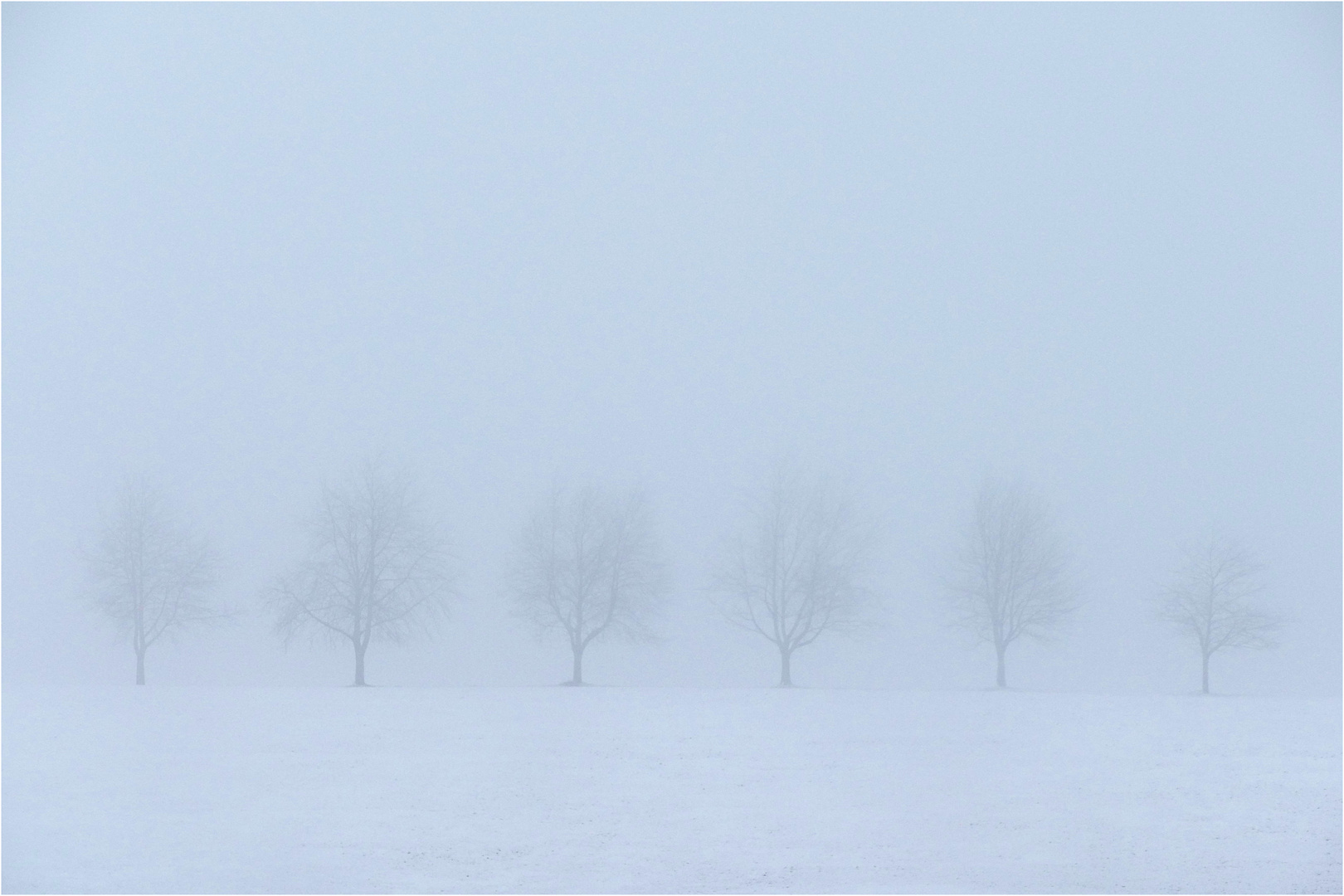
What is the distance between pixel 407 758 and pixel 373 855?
22.7ft

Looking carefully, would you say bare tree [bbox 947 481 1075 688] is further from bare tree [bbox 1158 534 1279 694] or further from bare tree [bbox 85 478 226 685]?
bare tree [bbox 85 478 226 685]

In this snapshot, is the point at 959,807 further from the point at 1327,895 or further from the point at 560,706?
the point at 560,706

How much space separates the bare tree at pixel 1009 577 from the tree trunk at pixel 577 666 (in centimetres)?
1645

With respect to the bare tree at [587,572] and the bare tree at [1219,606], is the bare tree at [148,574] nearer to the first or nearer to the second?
the bare tree at [587,572]

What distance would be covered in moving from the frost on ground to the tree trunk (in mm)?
16365

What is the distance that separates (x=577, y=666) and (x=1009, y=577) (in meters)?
19.2

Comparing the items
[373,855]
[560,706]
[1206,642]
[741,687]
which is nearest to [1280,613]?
[1206,642]

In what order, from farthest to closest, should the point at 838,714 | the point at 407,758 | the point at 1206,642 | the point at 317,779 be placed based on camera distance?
the point at 1206,642 < the point at 838,714 < the point at 407,758 < the point at 317,779

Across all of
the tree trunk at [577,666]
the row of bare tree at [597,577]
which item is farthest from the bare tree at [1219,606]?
the tree trunk at [577,666]

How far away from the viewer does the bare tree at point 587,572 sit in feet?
169

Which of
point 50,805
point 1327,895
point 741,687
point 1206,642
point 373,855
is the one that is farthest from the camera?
point 1206,642

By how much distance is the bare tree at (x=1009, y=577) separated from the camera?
52.9 m

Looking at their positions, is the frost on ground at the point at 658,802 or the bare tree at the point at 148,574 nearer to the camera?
the frost on ground at the point at 658,802

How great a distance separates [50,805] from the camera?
1972cm
